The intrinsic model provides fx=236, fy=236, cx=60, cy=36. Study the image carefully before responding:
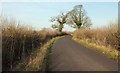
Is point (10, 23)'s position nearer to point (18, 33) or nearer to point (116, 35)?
point (18, 33)

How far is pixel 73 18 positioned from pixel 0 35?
182 feet

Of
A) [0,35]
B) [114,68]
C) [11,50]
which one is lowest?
[114,68]

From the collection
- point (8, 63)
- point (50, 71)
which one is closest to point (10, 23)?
point (8, 63)

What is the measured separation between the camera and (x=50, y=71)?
10.3 m

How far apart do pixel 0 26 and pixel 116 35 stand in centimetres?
1042

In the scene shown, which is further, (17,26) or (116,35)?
(116,35)

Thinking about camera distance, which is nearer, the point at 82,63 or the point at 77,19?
the point at 82,63

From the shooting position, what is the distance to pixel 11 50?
12383 millimetres

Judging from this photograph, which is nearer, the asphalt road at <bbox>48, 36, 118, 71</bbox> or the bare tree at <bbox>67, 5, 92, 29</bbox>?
the asphalt road at <bbox>48, 36, 118, 71</bbox>

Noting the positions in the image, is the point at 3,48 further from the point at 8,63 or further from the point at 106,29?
the point at 106,29

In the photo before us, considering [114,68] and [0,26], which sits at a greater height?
[0,26]

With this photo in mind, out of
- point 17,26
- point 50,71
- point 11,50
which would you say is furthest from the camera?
point 17,26

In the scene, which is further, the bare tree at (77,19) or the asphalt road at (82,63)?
the bare tree at (77,19)

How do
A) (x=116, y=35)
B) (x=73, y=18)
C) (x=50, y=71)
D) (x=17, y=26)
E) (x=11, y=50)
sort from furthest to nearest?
(x=73, y=18) → (x=116, y=35) → (x=17, y=26) → (x=11, y=50) → (x=50, y=71)
